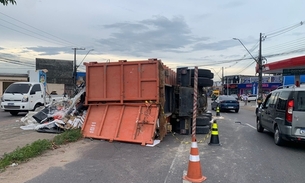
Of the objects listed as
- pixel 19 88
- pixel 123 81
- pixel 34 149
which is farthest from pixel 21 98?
pixel 34 149

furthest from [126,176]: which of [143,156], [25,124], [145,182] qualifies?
[25,124]

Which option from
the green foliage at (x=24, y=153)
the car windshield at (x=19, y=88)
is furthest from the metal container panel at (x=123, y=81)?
the car windshield at (x=19, y=88)

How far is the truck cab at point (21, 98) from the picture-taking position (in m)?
16.0

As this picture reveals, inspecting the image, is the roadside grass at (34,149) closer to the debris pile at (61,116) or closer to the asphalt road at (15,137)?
the asphalt road at (15,137)

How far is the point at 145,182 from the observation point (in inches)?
200

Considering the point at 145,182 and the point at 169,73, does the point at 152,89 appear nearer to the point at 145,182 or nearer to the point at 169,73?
the point at 169,73

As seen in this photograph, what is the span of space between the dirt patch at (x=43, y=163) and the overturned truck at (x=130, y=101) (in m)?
1.25

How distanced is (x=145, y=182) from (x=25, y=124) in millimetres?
8897

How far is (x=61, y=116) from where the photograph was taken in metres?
10.8

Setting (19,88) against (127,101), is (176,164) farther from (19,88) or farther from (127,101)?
(19,88)

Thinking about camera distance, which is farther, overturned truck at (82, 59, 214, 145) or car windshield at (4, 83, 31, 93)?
car windshield at (4, 83, 31, 93)

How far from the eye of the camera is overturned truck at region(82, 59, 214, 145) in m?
8.88

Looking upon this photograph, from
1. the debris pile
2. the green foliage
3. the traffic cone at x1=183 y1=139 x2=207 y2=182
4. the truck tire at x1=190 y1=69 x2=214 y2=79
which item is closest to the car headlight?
the debris pile

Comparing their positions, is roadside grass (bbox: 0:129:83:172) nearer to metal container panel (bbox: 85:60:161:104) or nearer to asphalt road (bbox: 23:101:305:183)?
asphalt road (bbox: 23:101:305:183)
